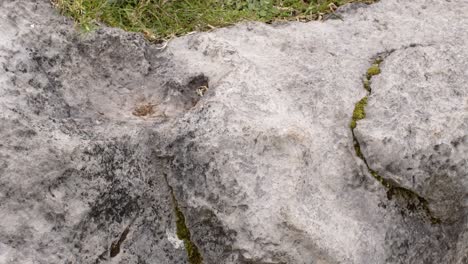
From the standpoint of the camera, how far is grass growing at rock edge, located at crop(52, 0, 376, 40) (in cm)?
273

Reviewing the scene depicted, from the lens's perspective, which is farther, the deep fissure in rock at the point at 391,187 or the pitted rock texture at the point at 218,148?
A: the deep fissure in rock at the point at 391,187

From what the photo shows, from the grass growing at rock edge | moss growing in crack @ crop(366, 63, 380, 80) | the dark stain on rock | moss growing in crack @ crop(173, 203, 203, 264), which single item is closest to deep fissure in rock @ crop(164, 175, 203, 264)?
moss growing in crack @ crop(173, 203, 203, 264)

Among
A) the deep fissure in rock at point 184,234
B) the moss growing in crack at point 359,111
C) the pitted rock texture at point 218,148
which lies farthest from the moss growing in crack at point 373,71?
the deep fissure in rock at point 184,234

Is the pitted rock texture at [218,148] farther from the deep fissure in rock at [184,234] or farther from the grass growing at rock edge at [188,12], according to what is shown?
the grass growing at rock edge at [188,12]

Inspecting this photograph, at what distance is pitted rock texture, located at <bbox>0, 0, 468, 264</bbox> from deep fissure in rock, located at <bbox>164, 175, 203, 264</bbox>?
23 millimetres

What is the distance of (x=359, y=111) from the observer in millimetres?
2373

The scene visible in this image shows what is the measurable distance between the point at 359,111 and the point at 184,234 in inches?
34.9

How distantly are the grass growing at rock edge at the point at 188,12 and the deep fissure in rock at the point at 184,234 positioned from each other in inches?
34.4

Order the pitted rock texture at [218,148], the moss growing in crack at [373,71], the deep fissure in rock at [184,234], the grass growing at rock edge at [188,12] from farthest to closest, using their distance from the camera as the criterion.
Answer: the grass growing at rock edge at [188,12]
the moss growing in crack at [373,71]
the deep fissure in rock at [184,234]
the pitted rock texture at [218,148]

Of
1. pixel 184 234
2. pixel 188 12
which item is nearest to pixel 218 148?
pixel 184 234

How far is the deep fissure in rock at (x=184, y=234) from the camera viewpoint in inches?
88.7

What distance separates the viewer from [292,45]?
261 centimetres

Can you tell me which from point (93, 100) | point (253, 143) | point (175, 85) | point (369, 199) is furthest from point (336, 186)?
point (93, 100)

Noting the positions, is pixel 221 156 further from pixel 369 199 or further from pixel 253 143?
pixel 369 199
